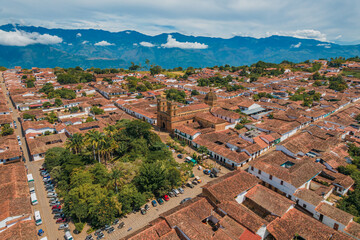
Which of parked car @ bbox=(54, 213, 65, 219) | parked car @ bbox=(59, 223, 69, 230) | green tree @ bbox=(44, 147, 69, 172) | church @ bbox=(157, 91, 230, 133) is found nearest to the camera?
parked car @ bbox=(59, 223, 69, 230)

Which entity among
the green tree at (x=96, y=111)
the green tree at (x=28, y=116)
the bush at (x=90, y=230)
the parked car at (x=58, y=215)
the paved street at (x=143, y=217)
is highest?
the paved street at (x=143, y=217)

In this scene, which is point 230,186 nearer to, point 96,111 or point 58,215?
point 58,215

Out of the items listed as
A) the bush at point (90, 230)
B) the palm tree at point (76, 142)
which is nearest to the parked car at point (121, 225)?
the bush at point (90, 230)

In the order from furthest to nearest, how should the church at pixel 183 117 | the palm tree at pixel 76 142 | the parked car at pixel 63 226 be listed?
the church at pixel 183 117 → the palm tree at pixel 76 142 → the parked car at pixel 63 226

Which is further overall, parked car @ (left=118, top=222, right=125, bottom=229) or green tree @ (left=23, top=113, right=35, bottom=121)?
green tree @ (left=23, top=113, right=35, bottom=121)

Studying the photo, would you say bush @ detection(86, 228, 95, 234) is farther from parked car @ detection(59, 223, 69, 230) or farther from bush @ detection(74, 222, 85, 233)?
parked car @ detection(59, 223, 69, 230)

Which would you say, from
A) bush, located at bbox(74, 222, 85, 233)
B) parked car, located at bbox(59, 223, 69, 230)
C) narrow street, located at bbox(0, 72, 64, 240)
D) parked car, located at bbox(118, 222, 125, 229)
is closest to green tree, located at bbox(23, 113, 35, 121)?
narrow street, located at bbox(0, 72, 64, 240)

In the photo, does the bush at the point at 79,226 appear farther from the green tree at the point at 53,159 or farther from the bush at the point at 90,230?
the green tree at the point at 53,159

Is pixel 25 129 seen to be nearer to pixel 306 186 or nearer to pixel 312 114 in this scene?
pixel 306 186

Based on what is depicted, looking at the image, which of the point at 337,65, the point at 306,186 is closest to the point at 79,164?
the point at 306,186

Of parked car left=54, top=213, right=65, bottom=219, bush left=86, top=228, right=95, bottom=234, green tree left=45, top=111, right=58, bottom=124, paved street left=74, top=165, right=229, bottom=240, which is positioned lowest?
green tree left=45, top=111, right=58, bottom=124

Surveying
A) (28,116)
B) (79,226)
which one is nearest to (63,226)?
(79,226)

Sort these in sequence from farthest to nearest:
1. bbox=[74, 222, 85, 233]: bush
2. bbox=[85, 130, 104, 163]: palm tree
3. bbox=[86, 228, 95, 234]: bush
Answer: bbox=[85, 130, 104, 163]: palm tree < bbox=[86, 228, 95, 234]: bush < bbox=[74, 222, 85, 233]: bush
